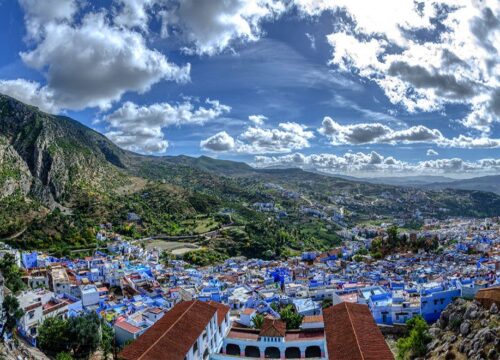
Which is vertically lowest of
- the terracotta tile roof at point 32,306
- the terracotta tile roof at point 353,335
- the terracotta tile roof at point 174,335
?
the terracotta tile roof at point 353,335

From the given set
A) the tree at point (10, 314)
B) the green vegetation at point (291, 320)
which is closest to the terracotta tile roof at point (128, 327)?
the tree at point (10, 314)

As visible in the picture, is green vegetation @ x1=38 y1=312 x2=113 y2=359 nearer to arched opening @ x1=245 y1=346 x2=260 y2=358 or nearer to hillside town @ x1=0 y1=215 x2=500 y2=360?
hillside town @ x1=0 y1=215 x2=500 y2=360

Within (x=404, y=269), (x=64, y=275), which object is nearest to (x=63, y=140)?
(x=64, y=275)

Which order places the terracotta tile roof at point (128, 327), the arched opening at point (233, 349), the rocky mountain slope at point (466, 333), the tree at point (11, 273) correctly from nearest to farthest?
the rocky mountain slope at point (466, 333) → the arched opening at point (233, 349) → the terracotta tile roof at point (128, 327) → the tree at point (11, 273)

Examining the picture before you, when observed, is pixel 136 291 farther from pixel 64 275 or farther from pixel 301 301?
pixel 301 301

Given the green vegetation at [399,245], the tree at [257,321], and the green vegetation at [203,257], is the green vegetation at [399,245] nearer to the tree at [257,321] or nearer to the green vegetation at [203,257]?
the green vegetation at [203,257]

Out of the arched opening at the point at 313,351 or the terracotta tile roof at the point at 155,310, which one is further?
the terracotta tile roof at the point at 155,310

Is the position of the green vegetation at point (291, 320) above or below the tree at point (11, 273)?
below
